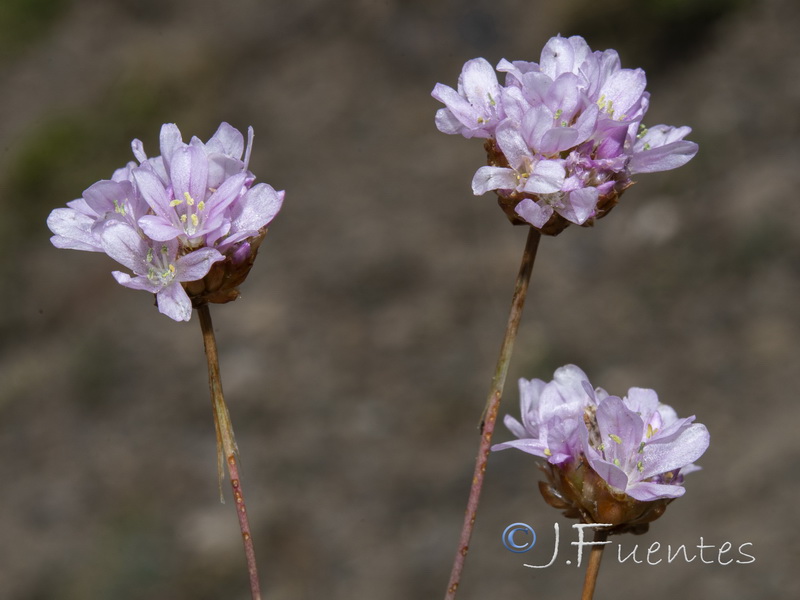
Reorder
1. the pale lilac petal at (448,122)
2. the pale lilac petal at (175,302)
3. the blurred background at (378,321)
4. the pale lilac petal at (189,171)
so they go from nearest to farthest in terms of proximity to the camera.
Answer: the pale lilac petal at (175,302)
the pale lilac petal at (189,171)
the pale lilac petal at (448,122)
the blurred background at (378,321)

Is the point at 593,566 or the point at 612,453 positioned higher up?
the point at 612,453

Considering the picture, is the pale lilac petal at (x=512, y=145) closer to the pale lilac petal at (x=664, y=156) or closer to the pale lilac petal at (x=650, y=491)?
the pale lilac petal at (x=664, y=156)

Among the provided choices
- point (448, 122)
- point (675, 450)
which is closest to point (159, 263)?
point (448, 122)

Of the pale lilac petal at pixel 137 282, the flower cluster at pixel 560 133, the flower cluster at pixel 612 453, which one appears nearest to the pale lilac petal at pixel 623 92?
the flower cluster at pixel 560 133

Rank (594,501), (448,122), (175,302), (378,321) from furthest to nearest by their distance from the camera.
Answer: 1. (378,321)
2. (448,122)
3. (594,501)
4. (175,302)

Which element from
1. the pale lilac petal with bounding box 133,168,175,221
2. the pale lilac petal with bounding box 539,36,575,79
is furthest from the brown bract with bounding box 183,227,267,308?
the pale lilac petal with bounding box 539,36,575,79

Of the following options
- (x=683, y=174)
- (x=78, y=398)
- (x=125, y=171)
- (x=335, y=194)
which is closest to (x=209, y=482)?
(x=78, y=398)

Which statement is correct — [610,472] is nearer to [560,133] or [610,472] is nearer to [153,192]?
[560,133]
